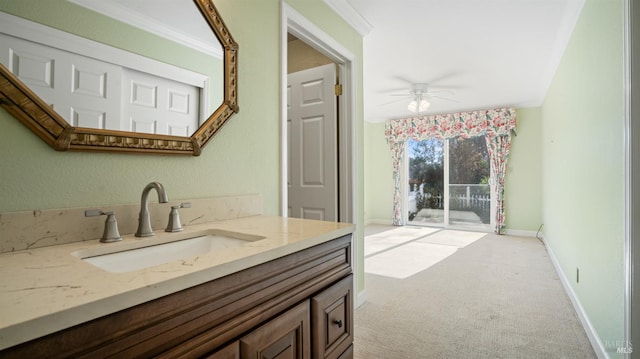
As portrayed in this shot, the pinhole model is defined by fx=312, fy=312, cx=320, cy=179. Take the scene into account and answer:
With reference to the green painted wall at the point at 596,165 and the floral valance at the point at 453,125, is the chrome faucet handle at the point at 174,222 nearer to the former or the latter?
the green painted wall at the point at 596,165

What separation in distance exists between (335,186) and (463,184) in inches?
184

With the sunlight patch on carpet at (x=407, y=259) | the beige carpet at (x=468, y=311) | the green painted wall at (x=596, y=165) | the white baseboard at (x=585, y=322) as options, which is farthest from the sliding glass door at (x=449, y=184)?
the green painted wall at (x=596, y=165)

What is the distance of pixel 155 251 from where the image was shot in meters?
1.05

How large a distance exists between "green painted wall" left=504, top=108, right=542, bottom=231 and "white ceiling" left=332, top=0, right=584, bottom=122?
3.11 feet

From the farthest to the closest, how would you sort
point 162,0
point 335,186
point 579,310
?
point 335,186 < point 579,310 < point 162,0

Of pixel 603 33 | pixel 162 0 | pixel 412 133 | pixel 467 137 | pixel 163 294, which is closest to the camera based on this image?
pixel 163 294

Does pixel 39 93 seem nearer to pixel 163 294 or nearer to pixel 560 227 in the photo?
pixel 163 294

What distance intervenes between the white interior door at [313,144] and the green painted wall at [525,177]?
Result: 15.6 feet

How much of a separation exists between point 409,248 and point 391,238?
2.48 feet

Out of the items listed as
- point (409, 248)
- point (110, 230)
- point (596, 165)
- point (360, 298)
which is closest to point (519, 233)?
point (409, 248)

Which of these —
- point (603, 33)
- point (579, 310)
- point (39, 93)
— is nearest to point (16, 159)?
point (39, 93)

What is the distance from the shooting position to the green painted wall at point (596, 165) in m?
1.58

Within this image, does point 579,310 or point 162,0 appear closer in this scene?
point 162,0

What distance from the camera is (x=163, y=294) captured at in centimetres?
63
